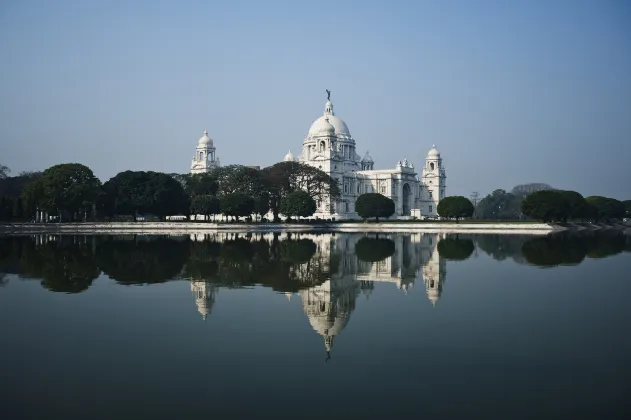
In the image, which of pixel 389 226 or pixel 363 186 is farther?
pixel 363 186

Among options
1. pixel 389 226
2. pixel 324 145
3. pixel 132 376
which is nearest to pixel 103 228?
pixel 389 226

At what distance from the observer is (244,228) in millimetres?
67062

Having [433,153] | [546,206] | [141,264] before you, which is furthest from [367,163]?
[141,264]

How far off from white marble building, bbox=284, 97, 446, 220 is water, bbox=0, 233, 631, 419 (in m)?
76.6

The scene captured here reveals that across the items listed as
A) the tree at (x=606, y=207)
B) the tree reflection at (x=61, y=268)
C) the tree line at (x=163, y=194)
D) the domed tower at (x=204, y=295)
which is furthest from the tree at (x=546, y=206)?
the domed tower at (x=204, y=295)

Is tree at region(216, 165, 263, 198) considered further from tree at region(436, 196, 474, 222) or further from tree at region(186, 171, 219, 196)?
tree at region(436, 196, 474, 222)

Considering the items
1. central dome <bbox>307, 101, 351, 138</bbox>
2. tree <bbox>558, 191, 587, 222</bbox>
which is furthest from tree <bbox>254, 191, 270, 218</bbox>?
tree <bbox>558, 191, 587, 222</bbox>

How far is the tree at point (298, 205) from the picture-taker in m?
73.2

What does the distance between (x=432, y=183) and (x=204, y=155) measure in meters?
41.2

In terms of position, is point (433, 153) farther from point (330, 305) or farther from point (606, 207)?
point (330, 305)

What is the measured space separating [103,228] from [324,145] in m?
48.8

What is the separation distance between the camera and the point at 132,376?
9242 mm

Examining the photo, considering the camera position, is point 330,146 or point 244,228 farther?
point 330,146

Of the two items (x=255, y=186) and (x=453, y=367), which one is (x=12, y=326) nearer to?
(x=453, y=367)
